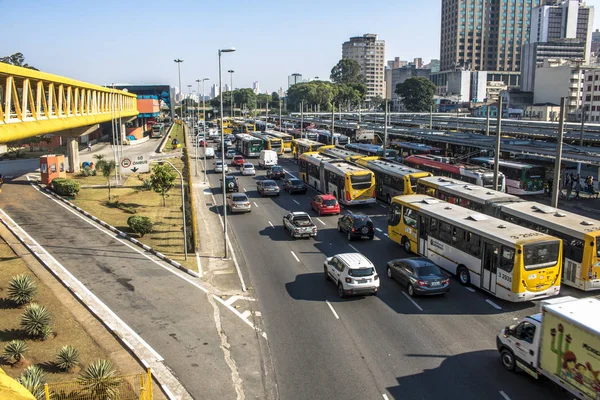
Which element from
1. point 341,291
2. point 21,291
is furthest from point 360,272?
point 21,291

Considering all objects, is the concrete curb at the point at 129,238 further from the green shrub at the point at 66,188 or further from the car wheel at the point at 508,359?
the car wheel at the point at 508,359

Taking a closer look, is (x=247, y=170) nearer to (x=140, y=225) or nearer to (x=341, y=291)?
(x=140, y=225)

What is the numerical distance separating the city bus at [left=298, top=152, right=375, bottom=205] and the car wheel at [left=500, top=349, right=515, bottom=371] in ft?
75.9

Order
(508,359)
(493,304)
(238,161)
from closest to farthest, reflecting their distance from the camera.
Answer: (508,359) → (493,304) → (238,161)

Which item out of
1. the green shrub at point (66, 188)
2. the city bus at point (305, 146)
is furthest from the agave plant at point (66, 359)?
the city bus at point (305, 146)

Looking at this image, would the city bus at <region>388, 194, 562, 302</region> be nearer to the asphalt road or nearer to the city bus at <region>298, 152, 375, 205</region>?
the asphalt road

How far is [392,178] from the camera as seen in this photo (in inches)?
1516

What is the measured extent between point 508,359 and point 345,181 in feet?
78.5

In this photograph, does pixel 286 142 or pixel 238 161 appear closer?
pixel 238 161

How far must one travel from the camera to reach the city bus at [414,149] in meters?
61.8

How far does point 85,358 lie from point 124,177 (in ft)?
129

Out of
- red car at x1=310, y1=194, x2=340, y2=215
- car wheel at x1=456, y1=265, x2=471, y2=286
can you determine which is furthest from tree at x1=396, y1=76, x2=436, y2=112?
car wheel at x1=456, y1=265, x2=471, y2=286

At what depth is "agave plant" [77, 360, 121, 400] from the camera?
12.7m

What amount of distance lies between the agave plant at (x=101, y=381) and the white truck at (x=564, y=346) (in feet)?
34.3
